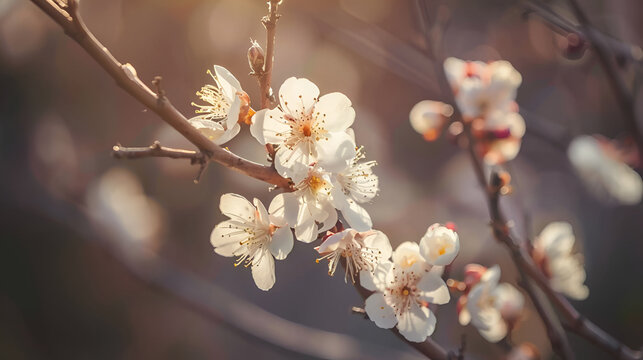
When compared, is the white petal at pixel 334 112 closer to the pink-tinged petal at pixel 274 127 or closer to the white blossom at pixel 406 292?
the pink-tinged petal at pixel 274 127

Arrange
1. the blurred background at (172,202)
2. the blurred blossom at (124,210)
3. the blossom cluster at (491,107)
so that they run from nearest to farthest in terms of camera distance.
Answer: the blossom cluster at (491,107)
the blurred blossom at (124,210)
the blurred background at (172,202)

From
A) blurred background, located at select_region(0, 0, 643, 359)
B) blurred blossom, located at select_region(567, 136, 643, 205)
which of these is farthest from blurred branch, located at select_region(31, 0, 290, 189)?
blurred background, located at select_region(0, 0, 643, 359)

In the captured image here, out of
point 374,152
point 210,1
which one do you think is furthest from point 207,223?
point 210,1

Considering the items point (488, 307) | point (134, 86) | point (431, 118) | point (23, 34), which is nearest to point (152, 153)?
point (134, 86)

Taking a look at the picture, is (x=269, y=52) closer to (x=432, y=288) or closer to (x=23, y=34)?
(x=432, y=288)

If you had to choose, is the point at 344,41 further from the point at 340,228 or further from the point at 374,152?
the point at 374,152

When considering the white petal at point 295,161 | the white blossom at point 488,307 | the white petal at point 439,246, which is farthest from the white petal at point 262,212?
the white blossom at point 488,307
